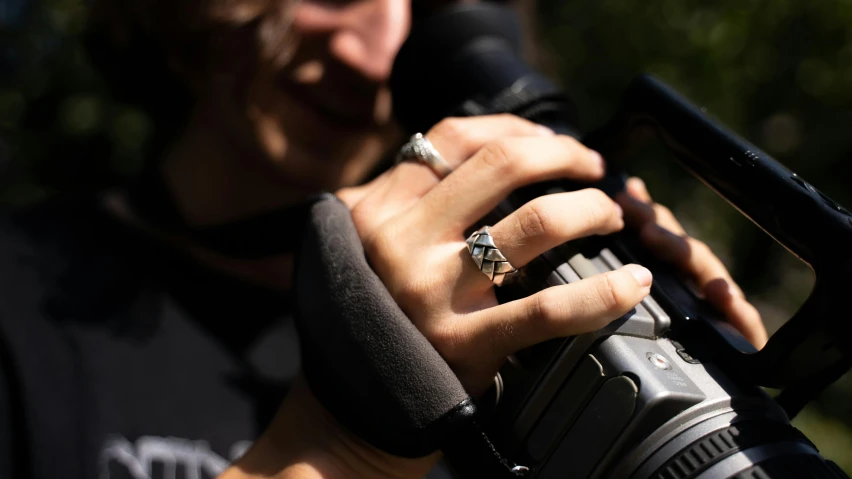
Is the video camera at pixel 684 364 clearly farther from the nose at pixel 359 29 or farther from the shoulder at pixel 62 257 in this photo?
the shoulder at pixel 62 257

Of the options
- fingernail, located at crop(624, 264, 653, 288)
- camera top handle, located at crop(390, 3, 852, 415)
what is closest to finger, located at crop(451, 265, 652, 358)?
fingernail, located at crop(624, 264, 653, 288)

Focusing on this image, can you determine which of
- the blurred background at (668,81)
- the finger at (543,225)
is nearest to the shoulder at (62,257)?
the finger at (543,225)

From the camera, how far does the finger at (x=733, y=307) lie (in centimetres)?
83

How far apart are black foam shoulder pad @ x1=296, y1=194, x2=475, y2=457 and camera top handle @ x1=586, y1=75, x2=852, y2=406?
0.87ft

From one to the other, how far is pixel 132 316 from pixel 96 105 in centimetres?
159

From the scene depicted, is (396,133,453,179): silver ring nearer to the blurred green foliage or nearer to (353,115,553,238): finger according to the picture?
(353,115,553,238): finger

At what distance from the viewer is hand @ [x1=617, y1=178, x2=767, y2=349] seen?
2.73 feet

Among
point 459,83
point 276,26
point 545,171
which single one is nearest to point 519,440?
point 545,171

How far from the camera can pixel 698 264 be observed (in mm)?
850

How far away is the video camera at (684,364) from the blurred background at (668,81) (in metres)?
2.03

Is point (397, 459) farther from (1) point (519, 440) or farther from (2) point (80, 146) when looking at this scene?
(2) point (80, 146)

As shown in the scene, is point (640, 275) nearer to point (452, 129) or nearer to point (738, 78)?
point (452, 129)

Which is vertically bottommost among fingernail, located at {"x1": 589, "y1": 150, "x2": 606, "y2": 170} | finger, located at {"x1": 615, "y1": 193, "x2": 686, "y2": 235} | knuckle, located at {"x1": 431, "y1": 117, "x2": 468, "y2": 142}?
knuckle, located at {"x1": 431, "y1": 117, "x2": 468, "y2": 142}

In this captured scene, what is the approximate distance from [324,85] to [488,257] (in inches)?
28.0
